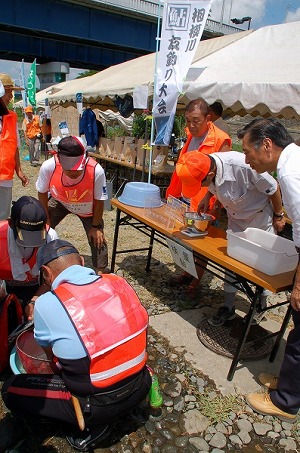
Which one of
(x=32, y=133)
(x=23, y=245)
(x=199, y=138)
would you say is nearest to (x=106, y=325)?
(x=23, y=245)

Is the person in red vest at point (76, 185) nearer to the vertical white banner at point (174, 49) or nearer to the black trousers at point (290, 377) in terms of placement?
the black trousers at point (290, 377)

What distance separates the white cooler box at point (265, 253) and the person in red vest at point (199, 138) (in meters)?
0.88

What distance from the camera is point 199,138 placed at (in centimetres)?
356

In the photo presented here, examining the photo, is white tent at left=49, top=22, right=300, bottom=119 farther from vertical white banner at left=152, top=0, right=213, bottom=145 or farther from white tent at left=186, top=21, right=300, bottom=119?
vertical white banner at left=152, top=0, right=213, bottom=145

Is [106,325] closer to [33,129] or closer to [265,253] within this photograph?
[265,253]

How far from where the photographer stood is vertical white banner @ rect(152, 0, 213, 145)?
4.34 m

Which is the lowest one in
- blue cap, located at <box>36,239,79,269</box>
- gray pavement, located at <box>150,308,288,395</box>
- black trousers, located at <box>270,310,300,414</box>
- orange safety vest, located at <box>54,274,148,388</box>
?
gray pavement, located at <box>150,308,288,395</box>

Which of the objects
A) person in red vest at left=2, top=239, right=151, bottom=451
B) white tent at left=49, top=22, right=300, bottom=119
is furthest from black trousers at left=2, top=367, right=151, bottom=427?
white tent at left=49, top=22, right=300, bottom=119

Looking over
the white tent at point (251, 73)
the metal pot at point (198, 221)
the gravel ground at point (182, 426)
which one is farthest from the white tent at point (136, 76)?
the gravel ground at point (182, 426)

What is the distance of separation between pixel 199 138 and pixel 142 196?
879 millimetres

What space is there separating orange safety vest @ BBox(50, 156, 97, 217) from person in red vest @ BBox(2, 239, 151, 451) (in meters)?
1.26

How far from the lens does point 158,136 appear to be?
5.14 metres

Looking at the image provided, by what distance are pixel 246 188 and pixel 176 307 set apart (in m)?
1.47

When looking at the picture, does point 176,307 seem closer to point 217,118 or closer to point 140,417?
point 140,417
